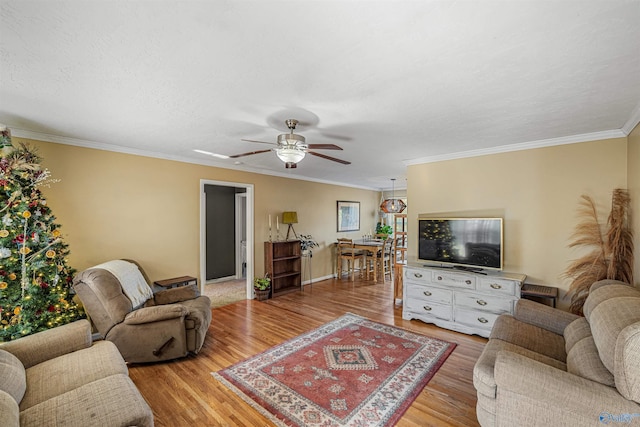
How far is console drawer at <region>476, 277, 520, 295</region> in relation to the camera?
3322 mm

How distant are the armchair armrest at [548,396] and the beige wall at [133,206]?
166 inches

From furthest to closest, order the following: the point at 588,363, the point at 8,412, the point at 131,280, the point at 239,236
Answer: the point at 239,236, the point at 131,280, the point at 588,363, the point at 8,412

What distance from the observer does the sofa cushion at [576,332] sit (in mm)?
1977

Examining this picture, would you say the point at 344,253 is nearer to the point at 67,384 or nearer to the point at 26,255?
the point at 26,255

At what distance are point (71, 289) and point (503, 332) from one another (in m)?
4.31

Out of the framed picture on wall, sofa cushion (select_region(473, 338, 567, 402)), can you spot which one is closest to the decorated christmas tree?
sofa cushion (select_region(473, 338, 567, 402))

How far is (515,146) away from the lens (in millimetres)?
3623

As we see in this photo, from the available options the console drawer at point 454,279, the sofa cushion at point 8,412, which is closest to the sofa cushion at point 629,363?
the console drawer at point 454,279

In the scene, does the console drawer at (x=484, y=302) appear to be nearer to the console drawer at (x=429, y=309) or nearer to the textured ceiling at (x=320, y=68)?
the console drawer at (x=429, y=309)

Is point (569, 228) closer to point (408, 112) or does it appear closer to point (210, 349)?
point (408, 112)

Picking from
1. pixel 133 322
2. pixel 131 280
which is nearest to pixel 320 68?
pixel 133 322

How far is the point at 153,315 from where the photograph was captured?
277cm

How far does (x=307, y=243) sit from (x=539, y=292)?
417 centimetres

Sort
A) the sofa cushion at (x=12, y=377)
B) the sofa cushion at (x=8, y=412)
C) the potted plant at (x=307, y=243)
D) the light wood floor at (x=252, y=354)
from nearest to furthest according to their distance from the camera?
1. the sofa cushion at (x=8, y=412)
2. the sofa cushion at (x=12, y=377)
3. the light wood floor at (x=252, y=354)
4. the potted plant at (x=307, y=243)
